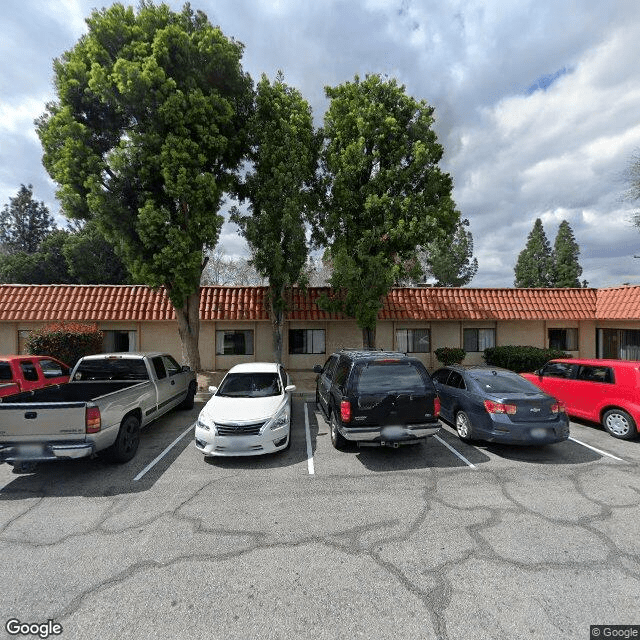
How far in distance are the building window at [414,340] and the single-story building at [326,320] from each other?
52mm

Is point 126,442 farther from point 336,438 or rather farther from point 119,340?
point 119,340

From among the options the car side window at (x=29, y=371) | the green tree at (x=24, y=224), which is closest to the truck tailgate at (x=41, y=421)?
the car side window at (x=29, y=371)

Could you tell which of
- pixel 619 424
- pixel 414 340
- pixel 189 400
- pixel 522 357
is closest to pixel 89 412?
pixel 189 400

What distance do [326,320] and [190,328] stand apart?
19.7 feet

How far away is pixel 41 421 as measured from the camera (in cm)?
543

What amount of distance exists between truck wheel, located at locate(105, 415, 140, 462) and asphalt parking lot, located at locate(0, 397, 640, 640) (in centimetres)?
22

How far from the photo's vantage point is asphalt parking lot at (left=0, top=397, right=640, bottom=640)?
3.00 metres

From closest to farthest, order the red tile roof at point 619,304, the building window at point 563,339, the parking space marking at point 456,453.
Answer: the parking space marking at point 456,453 → the red tile roof at point 619,304 → the building window at point 563,339

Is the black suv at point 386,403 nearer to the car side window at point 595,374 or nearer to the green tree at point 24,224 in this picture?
the car side window at point 595,374

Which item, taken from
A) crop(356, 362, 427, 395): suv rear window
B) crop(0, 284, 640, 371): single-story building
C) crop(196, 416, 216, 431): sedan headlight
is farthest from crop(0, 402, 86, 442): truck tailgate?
crop(0, 284, 640, 371): single-story building

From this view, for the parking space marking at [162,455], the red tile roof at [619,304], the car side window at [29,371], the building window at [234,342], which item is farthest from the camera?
the building window at [234,342]

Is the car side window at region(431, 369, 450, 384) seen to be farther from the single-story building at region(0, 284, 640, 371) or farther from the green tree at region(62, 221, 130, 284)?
the green tree at region(62, 221, 130, 284)

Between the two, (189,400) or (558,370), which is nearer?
(558,370)

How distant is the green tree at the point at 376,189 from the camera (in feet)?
41.3
